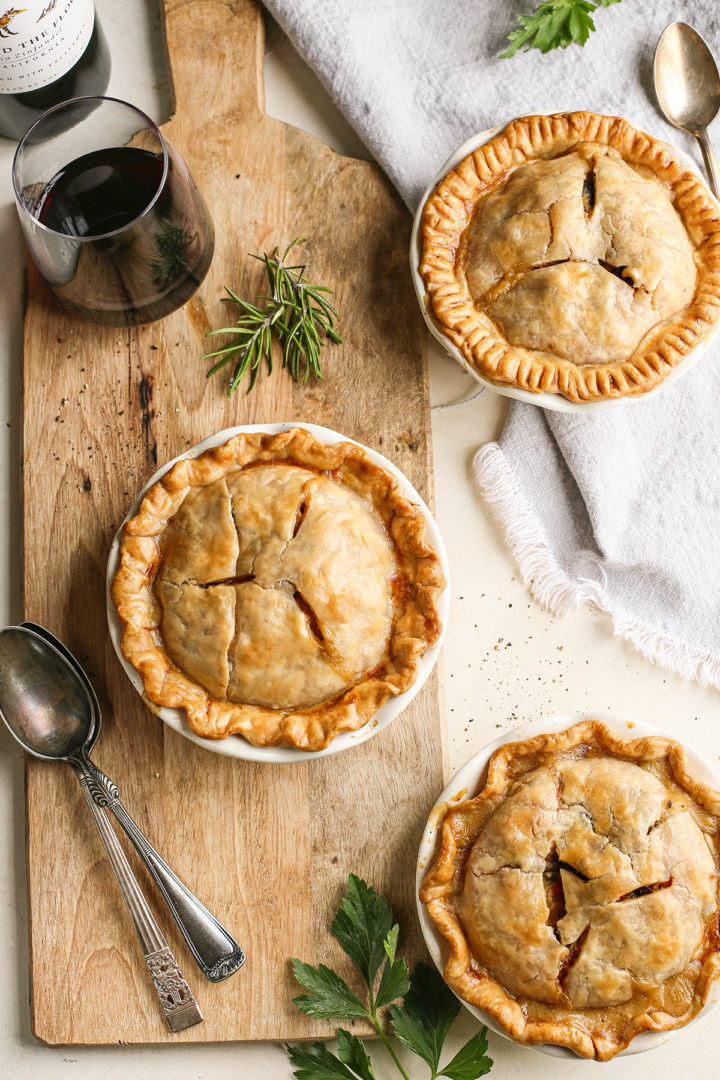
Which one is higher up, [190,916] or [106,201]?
[106,201]

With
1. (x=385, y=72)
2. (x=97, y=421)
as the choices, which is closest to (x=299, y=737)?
(x=97, y=421)

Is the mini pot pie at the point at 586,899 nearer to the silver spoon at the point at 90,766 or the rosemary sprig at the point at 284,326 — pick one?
the silver spoon at the point at 90,766

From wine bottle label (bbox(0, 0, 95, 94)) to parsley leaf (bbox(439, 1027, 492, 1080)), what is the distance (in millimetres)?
2490

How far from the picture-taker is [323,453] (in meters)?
2.32

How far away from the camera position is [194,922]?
2.36m

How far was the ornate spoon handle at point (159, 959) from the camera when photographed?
236 cm

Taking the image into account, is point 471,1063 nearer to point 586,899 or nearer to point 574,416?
point 586,899

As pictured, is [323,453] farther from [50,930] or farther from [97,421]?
[50,930]

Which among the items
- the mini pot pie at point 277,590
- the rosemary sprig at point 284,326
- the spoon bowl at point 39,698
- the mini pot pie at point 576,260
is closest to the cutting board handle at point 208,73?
the rosemary sprig at point 284,326

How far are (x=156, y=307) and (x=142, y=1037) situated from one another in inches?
71.5

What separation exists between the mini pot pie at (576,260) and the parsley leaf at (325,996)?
152 centimetres

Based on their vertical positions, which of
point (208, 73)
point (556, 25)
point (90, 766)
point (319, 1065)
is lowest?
point (319, 1065)

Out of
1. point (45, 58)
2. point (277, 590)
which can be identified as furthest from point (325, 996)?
point (45, 58)

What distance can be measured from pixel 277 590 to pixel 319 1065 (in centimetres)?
114
